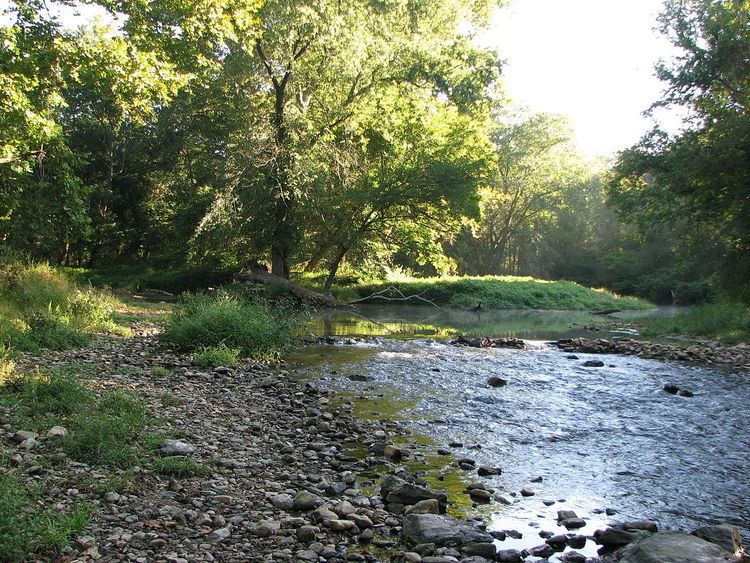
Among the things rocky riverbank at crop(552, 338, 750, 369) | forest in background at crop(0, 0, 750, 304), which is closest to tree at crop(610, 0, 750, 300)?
forest in background at crop(0, 0, 750, 304)

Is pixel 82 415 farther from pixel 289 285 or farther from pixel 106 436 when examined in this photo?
pixel 289 285

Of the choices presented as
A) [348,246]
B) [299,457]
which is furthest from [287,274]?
[299,457]

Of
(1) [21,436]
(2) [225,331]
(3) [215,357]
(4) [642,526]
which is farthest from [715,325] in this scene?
(1) [21,436]

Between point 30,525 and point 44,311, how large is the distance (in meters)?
9.16

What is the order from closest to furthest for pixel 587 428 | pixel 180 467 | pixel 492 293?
pixel 180 467 → pixel 587 428 → pixel 492 293

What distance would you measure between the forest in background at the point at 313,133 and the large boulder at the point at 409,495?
1119cm

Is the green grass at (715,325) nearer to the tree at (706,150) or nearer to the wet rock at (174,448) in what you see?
the tree at (706,150)

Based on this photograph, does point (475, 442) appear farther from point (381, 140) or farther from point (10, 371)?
point (381, 140)

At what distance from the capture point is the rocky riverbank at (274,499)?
154 inches

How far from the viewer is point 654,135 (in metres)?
22.7

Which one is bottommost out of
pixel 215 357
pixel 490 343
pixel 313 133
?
pixel 215 357

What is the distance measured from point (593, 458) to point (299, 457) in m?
3.38

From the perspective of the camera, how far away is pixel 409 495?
15.9 ft

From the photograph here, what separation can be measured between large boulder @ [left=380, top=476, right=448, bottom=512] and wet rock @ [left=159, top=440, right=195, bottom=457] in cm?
200
